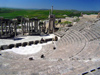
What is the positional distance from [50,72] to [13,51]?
881cm

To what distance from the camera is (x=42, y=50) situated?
1491cm

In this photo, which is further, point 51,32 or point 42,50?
point 51,32

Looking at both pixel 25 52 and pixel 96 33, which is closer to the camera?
pixel 25 52

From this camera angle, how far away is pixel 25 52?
1398 cm

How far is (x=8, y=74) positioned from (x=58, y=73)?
10.2 feet

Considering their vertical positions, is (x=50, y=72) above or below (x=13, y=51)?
above

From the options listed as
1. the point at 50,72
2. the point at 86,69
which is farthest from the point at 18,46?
the point at 86,69

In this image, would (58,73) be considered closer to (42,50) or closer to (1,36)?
(42,50)

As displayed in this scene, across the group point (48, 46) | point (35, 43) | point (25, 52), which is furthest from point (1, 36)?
point (48, 46)

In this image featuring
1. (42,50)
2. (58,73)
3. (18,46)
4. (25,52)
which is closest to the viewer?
(58,73)

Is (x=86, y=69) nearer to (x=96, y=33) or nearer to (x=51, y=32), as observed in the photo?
(x=96, y=33)

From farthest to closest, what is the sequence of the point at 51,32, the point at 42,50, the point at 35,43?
the point at 51,32, the point at 35,43, the point at 42,50

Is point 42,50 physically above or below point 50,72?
below

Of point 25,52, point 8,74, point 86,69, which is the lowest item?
point 25,52
